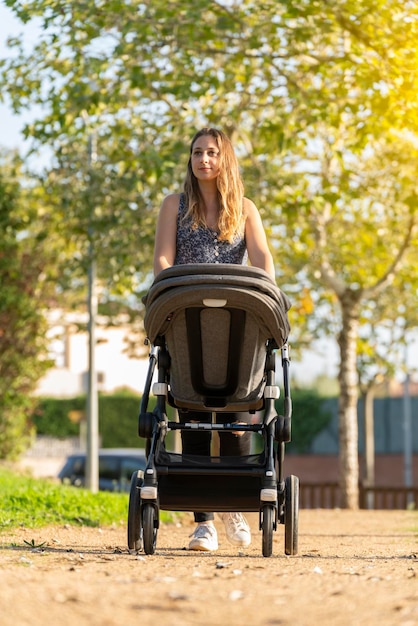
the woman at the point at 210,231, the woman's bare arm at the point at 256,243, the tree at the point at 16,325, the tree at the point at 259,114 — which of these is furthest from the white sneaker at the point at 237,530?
the tree at the point at 16,325

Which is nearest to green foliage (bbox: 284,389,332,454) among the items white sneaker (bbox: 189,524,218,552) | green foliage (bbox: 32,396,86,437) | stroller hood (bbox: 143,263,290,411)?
green foliage (bbox: 32,396,86,437)

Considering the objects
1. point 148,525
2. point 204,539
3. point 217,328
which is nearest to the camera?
point 148,525

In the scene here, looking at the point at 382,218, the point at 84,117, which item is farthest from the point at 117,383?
the point at 84,117

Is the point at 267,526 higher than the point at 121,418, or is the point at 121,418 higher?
the point at 121,418

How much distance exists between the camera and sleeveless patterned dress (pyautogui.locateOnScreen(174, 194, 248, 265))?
6133 mm

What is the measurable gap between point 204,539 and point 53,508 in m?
2.64

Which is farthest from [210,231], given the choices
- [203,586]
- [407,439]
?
[407,439]

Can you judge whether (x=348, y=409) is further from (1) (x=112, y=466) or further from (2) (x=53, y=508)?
(2) (x=53, y=508)

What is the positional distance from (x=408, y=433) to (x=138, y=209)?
70.0ft

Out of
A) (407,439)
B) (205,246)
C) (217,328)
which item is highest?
(407,439)

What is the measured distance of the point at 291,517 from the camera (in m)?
5.63

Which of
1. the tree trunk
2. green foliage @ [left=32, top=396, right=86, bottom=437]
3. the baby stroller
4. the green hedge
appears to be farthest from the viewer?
green foliage @ [left=32, top=396, right=86, bottom=437]

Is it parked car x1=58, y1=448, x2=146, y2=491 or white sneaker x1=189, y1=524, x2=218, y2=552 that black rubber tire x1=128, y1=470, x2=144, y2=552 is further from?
parked car x1=58, y1=448, x2=146, y2=491

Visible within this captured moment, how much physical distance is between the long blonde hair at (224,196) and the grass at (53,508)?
8.31 feet
